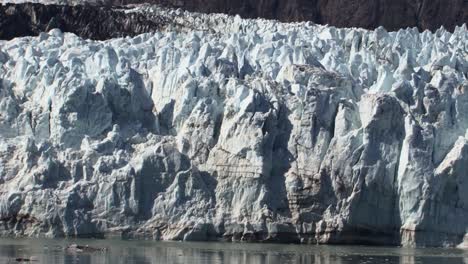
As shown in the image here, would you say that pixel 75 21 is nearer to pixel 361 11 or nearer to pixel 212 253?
pixel 361 11

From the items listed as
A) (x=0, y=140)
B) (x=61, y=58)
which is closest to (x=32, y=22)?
(x=61, y=58)

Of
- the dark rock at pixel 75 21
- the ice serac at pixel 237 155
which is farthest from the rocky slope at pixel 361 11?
the ice serac at pixel 237 155

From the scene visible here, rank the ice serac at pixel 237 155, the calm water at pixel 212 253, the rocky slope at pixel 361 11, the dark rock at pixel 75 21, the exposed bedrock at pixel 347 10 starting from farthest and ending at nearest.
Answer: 1. the rocky slope at pixel 361 11
2. the exposed bedrock at pixel 347 10
3. the dark rock at pixel 75 21
4. the ice serac at pixel 237 155
5. the calm water at pixel 212 253

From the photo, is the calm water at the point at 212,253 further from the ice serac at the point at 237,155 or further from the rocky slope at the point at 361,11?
the rocky slope at the point at 361,11

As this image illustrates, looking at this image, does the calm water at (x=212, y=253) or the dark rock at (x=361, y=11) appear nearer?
the calm water at (x=212, y=253)

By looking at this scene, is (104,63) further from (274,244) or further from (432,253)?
(432,253)

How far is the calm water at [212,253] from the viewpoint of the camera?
39875 mm

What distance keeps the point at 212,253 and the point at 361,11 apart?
3437cm

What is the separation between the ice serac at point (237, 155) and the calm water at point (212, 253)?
0.76 m

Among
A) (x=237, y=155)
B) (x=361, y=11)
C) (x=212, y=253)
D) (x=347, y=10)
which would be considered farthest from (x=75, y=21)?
Result: (x=212, y=253)

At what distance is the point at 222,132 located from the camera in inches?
1815

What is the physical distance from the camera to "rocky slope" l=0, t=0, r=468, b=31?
242 ft

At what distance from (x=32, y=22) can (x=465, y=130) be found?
77.3 feet

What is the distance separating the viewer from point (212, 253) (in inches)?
1649
